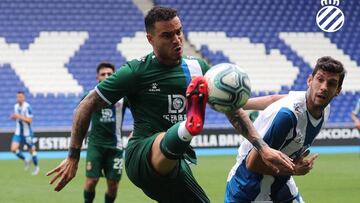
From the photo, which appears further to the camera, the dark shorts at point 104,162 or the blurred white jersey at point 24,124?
the blurred white jersey at point 24,124

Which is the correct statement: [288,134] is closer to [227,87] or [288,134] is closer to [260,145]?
[260,145]

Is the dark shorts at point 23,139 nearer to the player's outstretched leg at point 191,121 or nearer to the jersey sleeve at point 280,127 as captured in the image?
the jersey sleeve at point 280,127

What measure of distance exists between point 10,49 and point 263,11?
10035 mm

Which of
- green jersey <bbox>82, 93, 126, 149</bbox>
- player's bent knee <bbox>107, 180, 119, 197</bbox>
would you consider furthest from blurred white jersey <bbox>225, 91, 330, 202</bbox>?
green jersey <bbox>82, 93, 126, 149</bbox>

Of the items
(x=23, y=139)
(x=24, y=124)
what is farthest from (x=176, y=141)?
(x=23, y=139)

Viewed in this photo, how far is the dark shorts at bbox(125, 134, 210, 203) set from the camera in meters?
5.08

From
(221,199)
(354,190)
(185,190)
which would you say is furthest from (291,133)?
(354,190)

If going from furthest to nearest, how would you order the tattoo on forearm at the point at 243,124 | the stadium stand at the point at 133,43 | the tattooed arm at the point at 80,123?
1. the stadium stand at the point at 133,43
2. the tattooed arm at the point at 80,123
3. the tattoo on forearm at the point at 243,124

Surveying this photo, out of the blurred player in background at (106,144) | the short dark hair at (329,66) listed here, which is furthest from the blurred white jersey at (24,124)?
the short dark hair at (329,66)

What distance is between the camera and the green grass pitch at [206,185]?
1159 cm

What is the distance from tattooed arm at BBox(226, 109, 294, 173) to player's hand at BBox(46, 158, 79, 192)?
124 cm

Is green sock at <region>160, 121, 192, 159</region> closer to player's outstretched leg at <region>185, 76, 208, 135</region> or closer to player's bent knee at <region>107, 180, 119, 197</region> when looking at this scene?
player's outstretched leg at <region>185, 76, 208, 135</region>

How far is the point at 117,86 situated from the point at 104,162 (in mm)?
5302

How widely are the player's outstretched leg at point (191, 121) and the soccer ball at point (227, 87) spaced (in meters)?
0.05
